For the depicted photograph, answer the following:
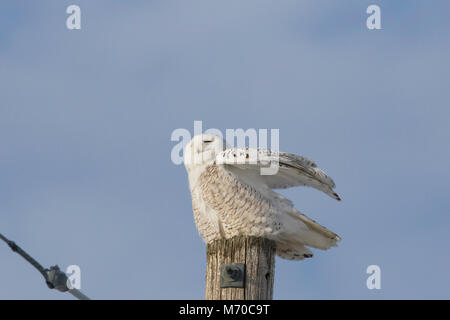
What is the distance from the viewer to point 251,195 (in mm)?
6992

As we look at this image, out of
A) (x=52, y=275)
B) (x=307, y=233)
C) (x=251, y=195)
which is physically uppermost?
(x=251, y=195)

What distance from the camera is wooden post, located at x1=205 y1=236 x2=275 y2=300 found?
608 centimetres

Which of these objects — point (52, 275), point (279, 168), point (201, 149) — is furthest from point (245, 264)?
point (201, 149)

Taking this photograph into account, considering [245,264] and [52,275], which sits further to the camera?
[245,264]

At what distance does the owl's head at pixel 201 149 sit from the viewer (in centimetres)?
737

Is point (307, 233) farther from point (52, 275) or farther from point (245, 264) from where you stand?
point (52, 275)

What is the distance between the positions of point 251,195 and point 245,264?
0.90m

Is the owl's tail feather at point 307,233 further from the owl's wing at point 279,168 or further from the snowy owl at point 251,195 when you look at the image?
the owl's wing at point 279,168

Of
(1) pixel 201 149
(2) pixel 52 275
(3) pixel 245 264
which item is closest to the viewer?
(2) pixel 52 275

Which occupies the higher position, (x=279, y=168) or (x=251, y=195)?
(x=279, y=168)

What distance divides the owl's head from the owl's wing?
5.1 inches
